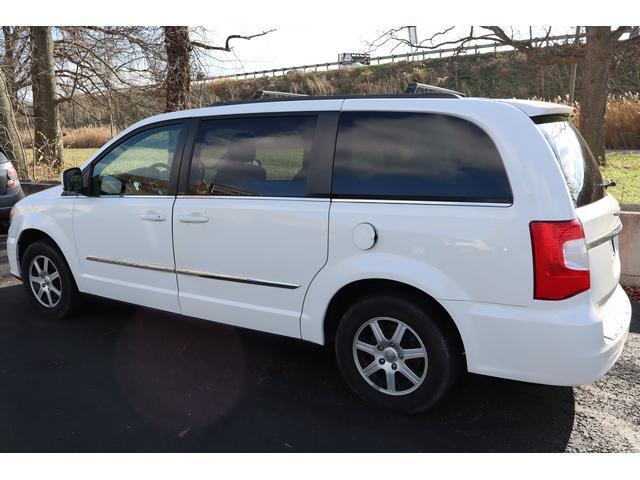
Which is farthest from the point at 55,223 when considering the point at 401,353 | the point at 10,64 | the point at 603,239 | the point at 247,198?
the point at 10,64

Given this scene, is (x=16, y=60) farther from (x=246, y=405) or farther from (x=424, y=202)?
(x=424, y=202)

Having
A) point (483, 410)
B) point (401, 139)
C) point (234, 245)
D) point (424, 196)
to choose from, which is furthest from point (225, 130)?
point (483, 410)

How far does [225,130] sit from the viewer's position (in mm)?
3771

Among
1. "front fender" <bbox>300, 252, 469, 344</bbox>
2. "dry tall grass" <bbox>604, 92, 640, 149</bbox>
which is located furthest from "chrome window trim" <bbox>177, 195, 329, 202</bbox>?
"dry tall grass" <bbox>604, 92, 640, 149</bbox>

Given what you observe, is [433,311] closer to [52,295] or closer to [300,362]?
[300,362]

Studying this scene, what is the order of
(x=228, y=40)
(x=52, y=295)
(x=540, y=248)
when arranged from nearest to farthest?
(x=540, y=248)
(x=52, y=295)
(x=228, y=40)

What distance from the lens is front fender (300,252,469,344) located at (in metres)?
2.86

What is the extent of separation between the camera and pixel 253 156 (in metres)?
3.63

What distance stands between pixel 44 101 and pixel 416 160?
543 inches

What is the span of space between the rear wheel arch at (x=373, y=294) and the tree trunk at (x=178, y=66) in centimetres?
954

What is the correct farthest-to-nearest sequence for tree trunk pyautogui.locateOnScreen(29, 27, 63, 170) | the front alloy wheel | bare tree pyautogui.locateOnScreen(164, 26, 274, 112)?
tree trunk pyautogui.locateOnScreen(29, 27, 63, 170) < bare tree pyautogui.locateOnScreen(164, 26, 274, 112) < the front alloy wheel

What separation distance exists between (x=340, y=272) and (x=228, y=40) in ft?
31.9

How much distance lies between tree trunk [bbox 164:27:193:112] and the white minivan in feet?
26.6

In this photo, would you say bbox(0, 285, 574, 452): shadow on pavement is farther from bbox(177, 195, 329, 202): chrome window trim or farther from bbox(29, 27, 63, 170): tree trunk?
bbox(29, 27, 63, 170): tree trunk
